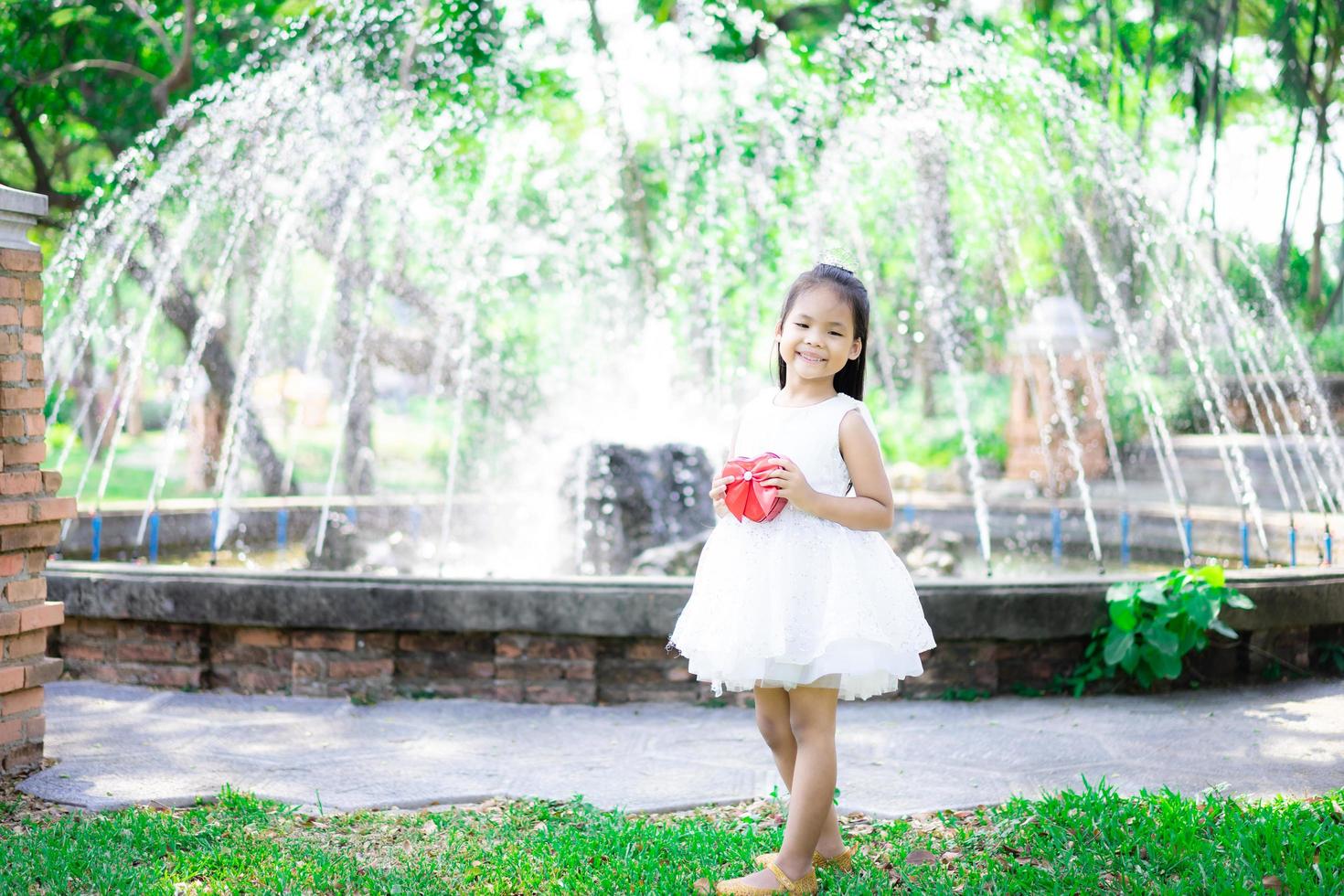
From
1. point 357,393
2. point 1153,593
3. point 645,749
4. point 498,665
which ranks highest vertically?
point 357,393

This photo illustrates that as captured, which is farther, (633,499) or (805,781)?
(633,499)

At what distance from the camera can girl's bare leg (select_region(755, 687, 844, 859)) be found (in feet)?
9.61

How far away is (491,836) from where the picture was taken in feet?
10.4

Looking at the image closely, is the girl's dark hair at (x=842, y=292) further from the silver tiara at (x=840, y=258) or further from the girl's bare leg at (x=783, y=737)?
the girl's bare leg at (x=783, y=737)

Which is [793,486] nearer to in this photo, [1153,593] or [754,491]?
[754,491]

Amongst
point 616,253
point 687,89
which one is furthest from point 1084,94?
point 616,253

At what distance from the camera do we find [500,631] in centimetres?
466

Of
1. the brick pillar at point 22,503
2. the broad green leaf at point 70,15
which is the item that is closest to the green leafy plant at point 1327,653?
the brick pillar at point 22,503

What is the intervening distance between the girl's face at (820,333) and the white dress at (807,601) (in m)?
0.11

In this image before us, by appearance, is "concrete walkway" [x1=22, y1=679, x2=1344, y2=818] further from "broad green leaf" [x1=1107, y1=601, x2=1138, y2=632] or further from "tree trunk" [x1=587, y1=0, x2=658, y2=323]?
"tree trunk" [x1=587, y1=0, x2=658, y2=323]

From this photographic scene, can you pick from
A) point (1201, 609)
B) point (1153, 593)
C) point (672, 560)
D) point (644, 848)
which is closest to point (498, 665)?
point (672, 560)

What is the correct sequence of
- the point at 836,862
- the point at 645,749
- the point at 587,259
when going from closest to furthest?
the point at 836,862, the point at 645,749, the point at 587,259

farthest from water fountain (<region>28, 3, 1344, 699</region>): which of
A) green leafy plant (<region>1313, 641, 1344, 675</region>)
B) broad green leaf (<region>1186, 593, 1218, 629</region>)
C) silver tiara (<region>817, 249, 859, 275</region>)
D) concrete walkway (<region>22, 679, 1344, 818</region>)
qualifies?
silver tiara (<region>817, 249, 859, 275</region>)

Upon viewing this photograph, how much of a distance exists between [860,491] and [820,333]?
414mm
